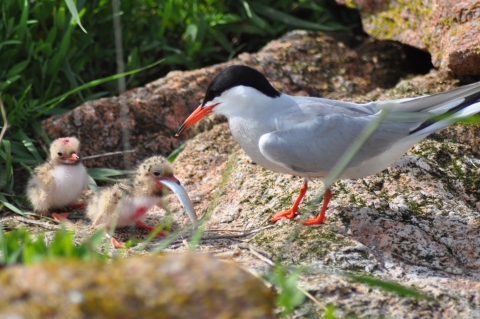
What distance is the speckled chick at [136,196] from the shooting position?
3891mm

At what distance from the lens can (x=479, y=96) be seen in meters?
3.73

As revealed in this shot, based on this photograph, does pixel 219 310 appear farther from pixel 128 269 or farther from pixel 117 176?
pixel 117 176

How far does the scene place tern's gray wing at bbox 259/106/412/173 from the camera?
3.64 m

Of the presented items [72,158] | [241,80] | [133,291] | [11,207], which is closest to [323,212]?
[241,80]

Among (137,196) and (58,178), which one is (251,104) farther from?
(58,178)

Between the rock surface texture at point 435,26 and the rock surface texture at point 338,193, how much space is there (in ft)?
0.87

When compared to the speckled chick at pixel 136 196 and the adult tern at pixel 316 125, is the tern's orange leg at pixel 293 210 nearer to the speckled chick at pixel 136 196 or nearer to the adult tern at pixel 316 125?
the adult tern at pixel 316 125

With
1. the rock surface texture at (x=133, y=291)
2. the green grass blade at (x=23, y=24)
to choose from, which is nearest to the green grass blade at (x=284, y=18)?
the green grass blade at (x=23, y=24)

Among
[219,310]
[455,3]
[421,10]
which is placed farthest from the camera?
[421,10]

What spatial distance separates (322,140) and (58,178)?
170 cm

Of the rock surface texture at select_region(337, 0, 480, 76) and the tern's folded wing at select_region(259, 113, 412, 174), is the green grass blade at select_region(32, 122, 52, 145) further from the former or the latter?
the rock surface texture at select_region(337, 0, 480, 76)

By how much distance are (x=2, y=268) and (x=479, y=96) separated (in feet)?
8.85

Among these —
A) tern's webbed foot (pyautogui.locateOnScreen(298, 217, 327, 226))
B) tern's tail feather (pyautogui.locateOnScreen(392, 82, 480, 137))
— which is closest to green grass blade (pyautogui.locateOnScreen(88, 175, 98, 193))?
tern's webbed foot (pyautogui.locateOnScreen(298, 217, 327, 226))

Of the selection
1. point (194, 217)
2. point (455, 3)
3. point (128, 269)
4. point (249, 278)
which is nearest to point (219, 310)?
Answer: point (249, 278)
